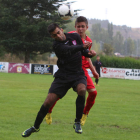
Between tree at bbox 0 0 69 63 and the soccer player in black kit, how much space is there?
36.1 meters

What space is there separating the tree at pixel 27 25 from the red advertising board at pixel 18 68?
9566 mm

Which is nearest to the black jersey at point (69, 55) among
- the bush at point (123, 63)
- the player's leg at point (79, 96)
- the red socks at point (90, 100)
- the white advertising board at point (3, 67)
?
the player's leg at point (79, 96)

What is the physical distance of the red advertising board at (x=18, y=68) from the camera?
32156 millimetres

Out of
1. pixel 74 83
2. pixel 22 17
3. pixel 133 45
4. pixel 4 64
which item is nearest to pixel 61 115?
pixel 74 83

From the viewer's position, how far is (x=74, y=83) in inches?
206

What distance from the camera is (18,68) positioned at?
32.4m

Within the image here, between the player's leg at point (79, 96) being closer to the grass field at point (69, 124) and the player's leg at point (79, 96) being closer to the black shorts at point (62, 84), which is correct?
the black shorts at point (62, 84)

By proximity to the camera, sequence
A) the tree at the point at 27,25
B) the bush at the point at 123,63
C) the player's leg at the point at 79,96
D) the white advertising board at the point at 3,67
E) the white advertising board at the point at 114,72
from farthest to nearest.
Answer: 1. the tree at the point at 27,25
2. the bush at the point at 123,63
3. the white advertising board at the point at 3,67
4. the white advertising board at the point at 114,72
5. the player's leg at the point at 79,96

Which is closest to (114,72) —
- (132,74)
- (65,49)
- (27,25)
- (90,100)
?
(132,74)

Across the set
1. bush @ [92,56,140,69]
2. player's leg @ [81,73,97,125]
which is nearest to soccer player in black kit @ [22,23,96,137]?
player's leg @ [81,73,97,125]

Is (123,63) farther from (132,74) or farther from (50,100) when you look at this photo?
(50,100)

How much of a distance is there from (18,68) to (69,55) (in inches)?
1098

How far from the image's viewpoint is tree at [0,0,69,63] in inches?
1638

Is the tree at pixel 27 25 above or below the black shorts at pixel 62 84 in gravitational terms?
above
